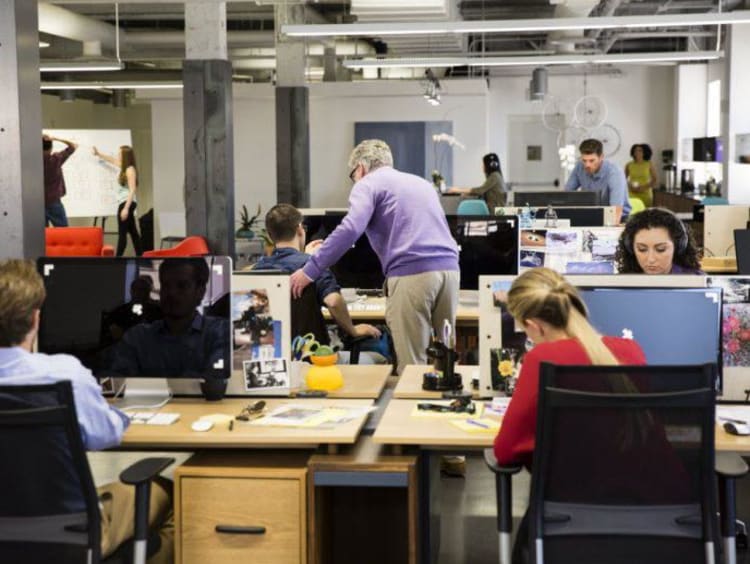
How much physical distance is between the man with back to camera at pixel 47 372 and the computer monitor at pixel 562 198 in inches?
245

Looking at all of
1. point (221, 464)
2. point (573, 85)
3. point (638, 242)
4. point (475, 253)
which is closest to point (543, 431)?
point (221, 464)

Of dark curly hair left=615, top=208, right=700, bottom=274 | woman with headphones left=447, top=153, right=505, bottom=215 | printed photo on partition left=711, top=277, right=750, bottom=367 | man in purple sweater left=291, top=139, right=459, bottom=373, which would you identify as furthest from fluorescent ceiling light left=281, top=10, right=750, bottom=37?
printed photo on partition left=711, top=277, right=750, bottom=367

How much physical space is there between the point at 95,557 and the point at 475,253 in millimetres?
4136

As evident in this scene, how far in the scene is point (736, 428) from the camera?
3561 millimetres

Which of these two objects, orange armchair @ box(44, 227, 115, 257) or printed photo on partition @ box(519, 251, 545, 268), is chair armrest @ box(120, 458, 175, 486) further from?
orange armchair @ box(44, 227, 115, 257)

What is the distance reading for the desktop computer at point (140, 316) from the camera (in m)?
4.02

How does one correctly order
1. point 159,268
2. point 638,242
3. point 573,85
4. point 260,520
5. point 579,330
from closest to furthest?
point 579,330 → point 260,520 → point 159,268 → point 638,242 → point 573,85

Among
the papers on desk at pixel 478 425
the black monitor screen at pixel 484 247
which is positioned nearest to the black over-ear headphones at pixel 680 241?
the papers on desk at pixel 478 425

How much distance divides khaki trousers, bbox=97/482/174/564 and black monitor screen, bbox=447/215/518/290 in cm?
337

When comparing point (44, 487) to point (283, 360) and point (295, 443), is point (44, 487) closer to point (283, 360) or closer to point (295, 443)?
point (295, 443)

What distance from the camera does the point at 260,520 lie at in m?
3.56

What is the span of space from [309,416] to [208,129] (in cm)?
637

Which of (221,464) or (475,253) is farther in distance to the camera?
(475,253)

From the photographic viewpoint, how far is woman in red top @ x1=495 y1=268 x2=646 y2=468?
3146 millimetres
